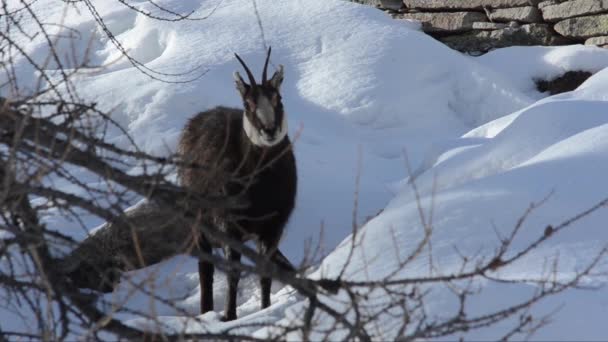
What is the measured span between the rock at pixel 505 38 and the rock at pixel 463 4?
0.90 feet

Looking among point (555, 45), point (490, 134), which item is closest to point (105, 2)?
point (555, 45)

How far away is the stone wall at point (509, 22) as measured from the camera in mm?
10672

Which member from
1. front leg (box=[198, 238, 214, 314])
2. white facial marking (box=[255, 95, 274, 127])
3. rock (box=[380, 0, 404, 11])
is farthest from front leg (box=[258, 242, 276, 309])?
rock (box=[380, 0, 404, 11])

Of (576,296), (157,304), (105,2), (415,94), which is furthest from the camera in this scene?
(105,2)

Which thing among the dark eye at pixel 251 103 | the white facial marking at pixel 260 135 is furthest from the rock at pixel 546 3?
the dark eye at pixel 251 103

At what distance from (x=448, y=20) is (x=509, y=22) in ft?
2.39

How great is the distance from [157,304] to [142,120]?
318 cm

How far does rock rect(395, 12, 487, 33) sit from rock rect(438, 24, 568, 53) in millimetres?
122

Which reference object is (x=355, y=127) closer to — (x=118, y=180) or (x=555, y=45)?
(x=555, y=45)

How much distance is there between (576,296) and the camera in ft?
14.2

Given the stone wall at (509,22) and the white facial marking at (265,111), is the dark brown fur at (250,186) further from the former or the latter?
the stone wall at (509,22)

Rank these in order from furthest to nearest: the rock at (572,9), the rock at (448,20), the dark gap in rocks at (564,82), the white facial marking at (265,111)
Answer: the rock at (448,20) < the rock at (572,9) < the dark gap in rocks at (564,82) < the white facial marking at (265,111)

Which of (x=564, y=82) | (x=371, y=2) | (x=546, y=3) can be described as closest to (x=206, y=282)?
(x=564, y=82)

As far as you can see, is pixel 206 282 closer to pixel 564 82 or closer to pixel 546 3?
pixel 564 82
